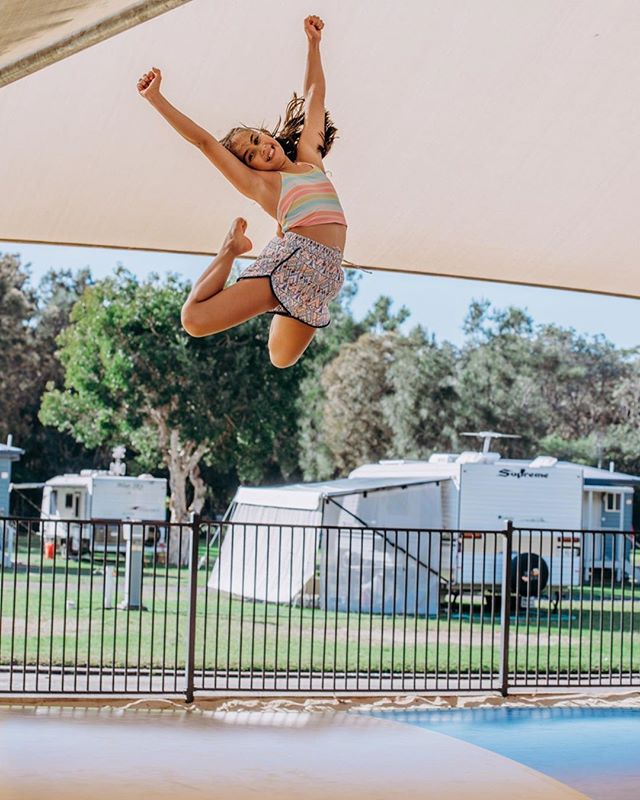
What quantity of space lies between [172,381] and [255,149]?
931 inches

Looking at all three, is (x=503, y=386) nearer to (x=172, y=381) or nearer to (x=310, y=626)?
(x=172, y=381)

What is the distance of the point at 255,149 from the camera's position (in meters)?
3.42

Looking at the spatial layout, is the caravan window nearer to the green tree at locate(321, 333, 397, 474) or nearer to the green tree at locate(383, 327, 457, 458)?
the green tree at locate(383, 327, 457, 458)

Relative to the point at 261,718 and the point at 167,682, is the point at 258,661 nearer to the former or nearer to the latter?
the point at 167,682

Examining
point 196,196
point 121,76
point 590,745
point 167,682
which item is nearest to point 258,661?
point 167,682

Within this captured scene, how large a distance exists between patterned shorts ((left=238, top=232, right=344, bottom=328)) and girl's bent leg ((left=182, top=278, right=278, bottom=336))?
0.03 meters

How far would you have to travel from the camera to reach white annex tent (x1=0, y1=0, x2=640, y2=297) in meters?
4.93

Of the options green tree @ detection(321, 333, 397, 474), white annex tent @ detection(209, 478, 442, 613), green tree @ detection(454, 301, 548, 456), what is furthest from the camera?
green tree @ detection(454, 301, 548, 456)

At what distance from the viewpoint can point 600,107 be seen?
548cm

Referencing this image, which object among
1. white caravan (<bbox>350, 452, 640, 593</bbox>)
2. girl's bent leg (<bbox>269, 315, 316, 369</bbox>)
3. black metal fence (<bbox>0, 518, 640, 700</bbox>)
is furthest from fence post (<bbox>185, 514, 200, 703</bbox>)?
white caravan (<bbox>350, 452, 640, 593</bbox>)

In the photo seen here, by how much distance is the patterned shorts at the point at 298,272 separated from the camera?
3389mm

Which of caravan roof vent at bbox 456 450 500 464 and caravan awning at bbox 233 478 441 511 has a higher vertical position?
caravan roof vent at bbox 456 450 500 464

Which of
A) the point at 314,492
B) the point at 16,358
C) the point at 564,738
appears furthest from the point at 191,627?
the point at 16,358

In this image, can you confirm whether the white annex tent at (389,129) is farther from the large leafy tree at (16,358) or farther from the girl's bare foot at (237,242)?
the large leafy tree at (16,358)
